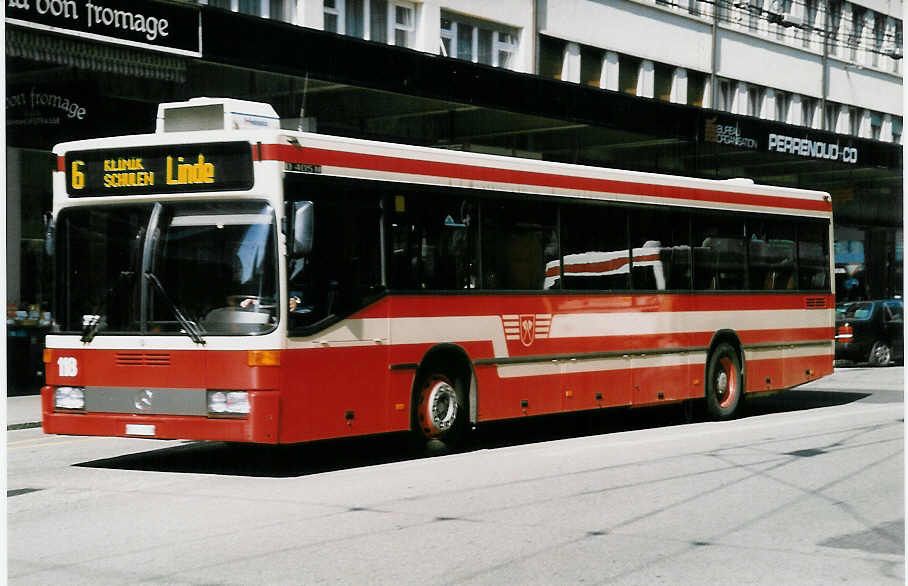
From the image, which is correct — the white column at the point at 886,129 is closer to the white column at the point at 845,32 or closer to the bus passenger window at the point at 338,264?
the white column at the point at 845,32

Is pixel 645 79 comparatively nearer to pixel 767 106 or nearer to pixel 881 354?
pixel 767 106

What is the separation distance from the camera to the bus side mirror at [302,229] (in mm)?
11547

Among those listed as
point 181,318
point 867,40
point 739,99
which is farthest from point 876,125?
point 181,318

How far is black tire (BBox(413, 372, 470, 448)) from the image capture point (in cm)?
1312

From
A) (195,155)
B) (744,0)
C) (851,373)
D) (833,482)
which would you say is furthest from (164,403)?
(744,0)

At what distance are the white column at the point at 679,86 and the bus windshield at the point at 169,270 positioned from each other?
90.6 feet

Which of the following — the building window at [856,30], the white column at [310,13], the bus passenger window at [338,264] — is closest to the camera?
the bus passenger window at [338,264]

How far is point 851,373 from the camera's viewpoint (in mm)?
28156

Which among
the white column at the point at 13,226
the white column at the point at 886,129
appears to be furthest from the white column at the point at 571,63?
the white column at the point at 886,129

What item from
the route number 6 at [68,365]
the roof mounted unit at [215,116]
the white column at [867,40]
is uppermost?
the white column at [867,40]

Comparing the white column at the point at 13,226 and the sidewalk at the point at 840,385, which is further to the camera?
the white column at the point at 13,226

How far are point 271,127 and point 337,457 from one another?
3088 mm

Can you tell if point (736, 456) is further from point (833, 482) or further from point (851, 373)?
point (851, 373)

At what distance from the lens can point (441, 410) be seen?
13.3 metres
